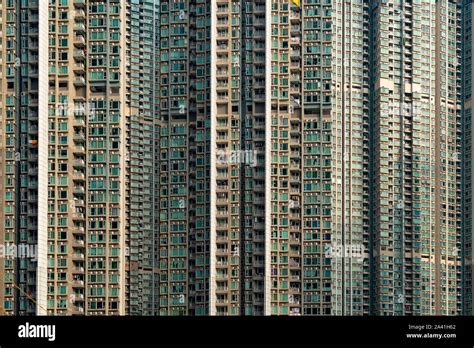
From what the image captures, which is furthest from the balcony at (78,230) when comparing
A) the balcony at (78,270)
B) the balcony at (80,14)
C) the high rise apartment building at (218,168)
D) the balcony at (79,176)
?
the balcony at (80,14)

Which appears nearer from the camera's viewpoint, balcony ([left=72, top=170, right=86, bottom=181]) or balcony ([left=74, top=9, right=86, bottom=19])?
balcony ([left=72, top=170, right=86, bottom=181])

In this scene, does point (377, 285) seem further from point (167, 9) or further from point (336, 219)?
point (167, 9)

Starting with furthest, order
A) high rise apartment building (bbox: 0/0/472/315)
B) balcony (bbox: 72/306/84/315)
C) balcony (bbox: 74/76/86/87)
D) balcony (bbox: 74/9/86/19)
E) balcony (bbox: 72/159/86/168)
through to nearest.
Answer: balcony (bbox: 74/9/86/19) < balcony (bbox: 74/76/86/87) < balcony (bbox: 72/159/86/168) < high rise apartment building (bbox: 0/0/472/315) < balcony (bbox: 72/306/84/315)

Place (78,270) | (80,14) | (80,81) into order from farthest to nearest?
(80,14), (80,81), (78,270)

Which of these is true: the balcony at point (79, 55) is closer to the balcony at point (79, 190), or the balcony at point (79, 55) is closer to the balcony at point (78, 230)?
the balcony at point (79, 190)

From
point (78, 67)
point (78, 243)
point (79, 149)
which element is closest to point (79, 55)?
point (78, 67)

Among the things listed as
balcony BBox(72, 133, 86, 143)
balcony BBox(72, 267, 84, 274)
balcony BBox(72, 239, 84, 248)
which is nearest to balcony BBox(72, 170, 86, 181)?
balcony BBox(72, 133, 86, 143)

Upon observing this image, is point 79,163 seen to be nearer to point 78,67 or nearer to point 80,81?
point 80,81

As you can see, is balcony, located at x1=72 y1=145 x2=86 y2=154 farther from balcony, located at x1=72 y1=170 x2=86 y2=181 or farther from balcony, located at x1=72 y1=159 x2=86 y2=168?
balcony, located at x1=72 y1=170 x2=86 y2=181
